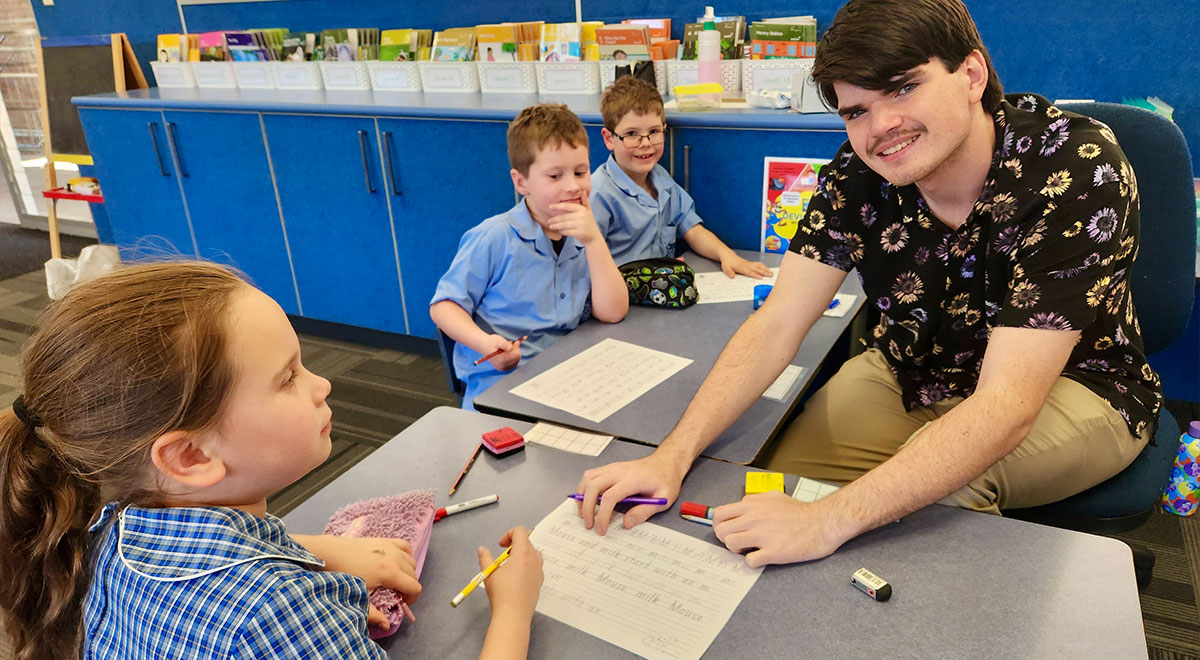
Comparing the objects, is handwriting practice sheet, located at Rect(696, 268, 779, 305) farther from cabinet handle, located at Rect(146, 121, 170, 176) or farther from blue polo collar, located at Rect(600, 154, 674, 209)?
cabinet handle, located at Rect(146, 121, 170, 176)

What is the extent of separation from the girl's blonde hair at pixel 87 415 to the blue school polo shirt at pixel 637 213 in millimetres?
1501

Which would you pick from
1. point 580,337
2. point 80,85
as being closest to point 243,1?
point 80,85

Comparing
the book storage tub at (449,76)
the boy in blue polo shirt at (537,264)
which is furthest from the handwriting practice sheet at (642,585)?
the book storage tub at (449,76)

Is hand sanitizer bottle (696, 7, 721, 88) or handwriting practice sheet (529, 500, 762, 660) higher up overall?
hand sanitizer bottle (696, 7, 721, 88)

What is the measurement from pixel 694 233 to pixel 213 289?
1.68 m

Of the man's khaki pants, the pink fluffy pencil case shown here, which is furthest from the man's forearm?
the pink fluffy pencil case

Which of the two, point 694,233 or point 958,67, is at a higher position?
point 958,67

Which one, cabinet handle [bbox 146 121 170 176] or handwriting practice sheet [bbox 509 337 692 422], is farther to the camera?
cabinet handle [bbox 146 121 170 176]

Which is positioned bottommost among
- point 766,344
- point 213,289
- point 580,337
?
point 580,337

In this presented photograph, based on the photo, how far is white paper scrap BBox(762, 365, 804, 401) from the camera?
4.47 feet

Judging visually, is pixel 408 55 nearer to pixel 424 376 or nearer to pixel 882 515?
pixel 424 376

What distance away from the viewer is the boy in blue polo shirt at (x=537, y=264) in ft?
5.82

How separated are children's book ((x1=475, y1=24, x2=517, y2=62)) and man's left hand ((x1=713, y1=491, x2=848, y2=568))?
2417 millimetres

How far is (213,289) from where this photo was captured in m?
0.77
